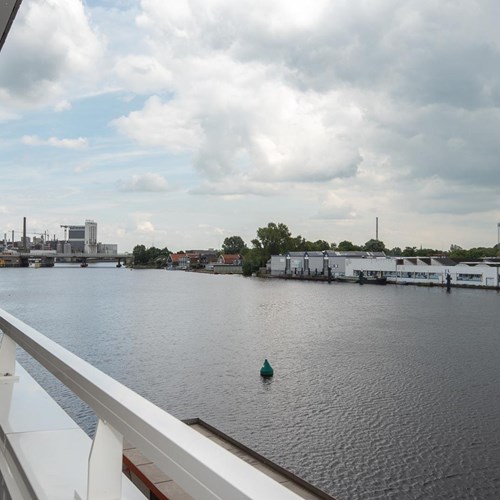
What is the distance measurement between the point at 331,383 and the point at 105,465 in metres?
20.7

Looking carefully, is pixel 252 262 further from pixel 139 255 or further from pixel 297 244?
pixel 139 255

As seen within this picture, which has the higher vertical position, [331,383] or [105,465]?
[105,465]

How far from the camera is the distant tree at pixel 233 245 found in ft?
530

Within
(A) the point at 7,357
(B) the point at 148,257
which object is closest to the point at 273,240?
(B) the point at 148,257

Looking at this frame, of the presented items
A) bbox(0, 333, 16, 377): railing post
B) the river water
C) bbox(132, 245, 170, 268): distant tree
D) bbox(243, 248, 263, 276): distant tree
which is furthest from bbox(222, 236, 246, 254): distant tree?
bbox(0, 333, 16, 377): railing post

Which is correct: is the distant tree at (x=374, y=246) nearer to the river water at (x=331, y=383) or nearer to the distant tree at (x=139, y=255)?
the distant tree at (x=139, y=255)

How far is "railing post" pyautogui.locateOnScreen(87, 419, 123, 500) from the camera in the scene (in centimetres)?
114

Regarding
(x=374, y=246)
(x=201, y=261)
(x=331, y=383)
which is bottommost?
(x=331, y=383)

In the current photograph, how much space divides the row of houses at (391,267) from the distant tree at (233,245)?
49993 millimetres

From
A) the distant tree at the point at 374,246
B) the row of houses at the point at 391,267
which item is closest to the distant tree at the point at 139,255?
the row of houses at the point at 391,267

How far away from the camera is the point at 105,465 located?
1162mm

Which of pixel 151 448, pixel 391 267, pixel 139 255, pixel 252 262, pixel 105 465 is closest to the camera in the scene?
pixel 151 448

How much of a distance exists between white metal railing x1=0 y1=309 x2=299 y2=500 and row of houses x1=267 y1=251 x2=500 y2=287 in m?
76.0

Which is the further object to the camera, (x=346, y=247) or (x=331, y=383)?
(x=346, y=247)
